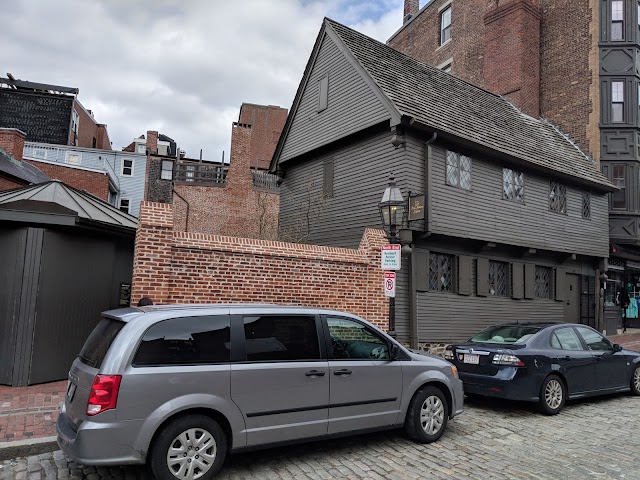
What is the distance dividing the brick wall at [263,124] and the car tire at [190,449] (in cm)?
3615

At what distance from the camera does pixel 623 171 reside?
1786 cm

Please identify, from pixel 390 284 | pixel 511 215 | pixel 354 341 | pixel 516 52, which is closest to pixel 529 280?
pixel 511 215

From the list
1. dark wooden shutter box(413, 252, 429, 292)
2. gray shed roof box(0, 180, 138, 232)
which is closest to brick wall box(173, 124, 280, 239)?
dark wooden shutter box(413, 252, 429, 292)

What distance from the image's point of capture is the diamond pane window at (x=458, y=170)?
12824 millimetres

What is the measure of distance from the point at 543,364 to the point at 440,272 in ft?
18.9

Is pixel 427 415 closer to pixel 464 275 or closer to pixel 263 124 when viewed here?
pixel 464 275

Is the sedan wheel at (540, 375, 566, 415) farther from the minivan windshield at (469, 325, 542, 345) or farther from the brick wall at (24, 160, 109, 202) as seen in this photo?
the brick wall at (24, 160, 109, 202)

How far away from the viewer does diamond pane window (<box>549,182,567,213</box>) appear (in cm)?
1556

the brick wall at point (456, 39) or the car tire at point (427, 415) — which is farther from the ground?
the brick wall at point (456, 39)

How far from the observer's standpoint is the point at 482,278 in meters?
13.6

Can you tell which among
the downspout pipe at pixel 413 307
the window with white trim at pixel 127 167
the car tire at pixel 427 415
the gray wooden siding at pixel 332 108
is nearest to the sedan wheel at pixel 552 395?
the car tire at pixel 427 415

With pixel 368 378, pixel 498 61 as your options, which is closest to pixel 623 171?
pixel 498 61

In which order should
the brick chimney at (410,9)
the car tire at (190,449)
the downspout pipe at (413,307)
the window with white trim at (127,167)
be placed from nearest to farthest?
the car tire at (190,449), the downspout pipe at (413,307), the brick chimney at (410,9), the window with white trim at (127,167)

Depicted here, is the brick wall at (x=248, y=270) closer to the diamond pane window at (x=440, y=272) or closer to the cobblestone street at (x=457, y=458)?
the diamond pane window at (x=440, y=272)
